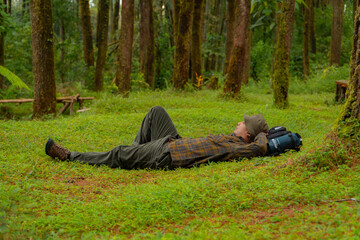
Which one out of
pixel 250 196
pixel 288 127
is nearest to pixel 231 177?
pixel 250 196

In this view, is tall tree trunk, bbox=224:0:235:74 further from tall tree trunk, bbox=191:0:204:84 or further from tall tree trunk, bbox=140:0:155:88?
tall tree trunk, bbox=140:0:155:88

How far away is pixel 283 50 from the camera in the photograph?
1159 centimetres

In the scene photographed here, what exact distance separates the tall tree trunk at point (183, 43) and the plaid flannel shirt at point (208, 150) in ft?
32.4

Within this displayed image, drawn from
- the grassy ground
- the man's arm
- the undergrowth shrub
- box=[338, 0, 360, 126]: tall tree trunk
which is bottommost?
the grassy ground

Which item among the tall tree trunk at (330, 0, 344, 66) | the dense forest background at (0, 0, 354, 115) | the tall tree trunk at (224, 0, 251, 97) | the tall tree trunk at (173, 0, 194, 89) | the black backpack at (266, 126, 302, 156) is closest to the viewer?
the black backpack at (266, 126, 302, 156)

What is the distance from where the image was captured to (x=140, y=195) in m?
4.26

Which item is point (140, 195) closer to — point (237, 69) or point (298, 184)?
point (298, 184)

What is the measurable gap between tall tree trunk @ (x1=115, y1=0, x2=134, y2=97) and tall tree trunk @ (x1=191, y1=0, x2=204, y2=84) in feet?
14.2

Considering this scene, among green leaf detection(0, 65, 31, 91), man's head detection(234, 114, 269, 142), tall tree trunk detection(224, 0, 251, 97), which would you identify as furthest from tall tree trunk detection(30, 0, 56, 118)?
man's head detection(234, 114, 269, 142)

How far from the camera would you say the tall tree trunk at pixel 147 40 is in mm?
18109

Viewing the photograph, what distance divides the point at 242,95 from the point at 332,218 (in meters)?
10.7

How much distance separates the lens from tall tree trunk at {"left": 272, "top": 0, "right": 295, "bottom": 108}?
1151 cm

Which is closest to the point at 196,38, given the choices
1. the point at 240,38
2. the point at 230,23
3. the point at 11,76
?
the point at 230,23

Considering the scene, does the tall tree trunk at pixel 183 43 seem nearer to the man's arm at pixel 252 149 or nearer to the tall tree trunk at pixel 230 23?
the tall tree trunk at pixel 230 23
